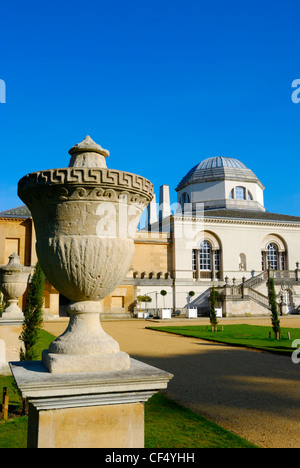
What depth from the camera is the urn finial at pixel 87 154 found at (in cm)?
335

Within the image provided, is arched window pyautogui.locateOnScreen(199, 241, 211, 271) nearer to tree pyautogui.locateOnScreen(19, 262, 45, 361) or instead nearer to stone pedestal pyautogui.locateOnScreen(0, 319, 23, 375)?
stone pedestal pyautogui.locateOnScreen(0, 319, 23, 375)

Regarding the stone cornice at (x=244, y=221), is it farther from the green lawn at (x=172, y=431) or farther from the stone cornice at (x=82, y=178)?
the stone cornice at (x=82, y=178)

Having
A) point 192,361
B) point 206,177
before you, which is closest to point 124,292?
point 206,177

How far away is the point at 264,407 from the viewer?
654 centimetres

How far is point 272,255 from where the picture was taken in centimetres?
4081

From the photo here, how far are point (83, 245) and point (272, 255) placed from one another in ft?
→ 132

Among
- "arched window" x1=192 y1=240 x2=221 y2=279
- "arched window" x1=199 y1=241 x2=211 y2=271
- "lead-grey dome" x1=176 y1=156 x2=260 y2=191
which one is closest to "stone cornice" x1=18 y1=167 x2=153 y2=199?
"arched window" x1=192 y1=240 x2=221 y2=279

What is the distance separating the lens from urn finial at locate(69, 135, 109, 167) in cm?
335

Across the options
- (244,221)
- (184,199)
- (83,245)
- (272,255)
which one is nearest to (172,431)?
(83,245)

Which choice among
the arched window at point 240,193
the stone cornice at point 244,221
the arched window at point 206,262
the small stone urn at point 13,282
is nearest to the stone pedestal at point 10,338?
the small stone urn at point 13,282

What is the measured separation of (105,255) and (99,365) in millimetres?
879

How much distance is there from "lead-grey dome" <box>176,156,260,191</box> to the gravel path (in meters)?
34.4

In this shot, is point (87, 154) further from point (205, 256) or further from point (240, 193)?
point (240, 193)

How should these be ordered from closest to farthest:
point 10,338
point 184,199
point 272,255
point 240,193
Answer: point 10,338 → point 272,255 → point 240,193 → point 184,199
